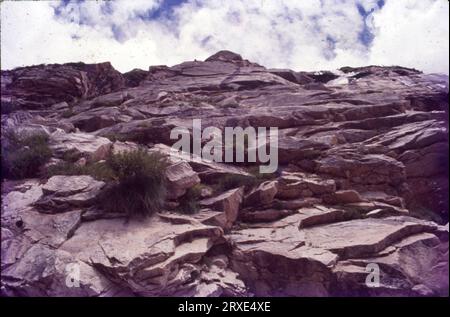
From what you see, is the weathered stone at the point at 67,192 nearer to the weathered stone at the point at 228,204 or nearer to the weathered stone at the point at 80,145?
the weathered stone at the point at 80,145

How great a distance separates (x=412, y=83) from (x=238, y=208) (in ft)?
52.5

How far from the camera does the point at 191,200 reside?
34.9ft

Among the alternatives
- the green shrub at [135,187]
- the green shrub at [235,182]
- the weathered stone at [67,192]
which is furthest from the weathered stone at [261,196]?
the weathered stone at [67,192]

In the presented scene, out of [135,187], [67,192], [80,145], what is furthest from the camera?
[80,145]

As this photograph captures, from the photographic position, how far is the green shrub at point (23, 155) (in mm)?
10945

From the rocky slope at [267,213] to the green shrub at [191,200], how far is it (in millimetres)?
156

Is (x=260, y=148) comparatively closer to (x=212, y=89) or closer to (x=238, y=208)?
(x=238, y=208)

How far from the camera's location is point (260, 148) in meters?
13.9

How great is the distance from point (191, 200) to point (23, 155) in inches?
187

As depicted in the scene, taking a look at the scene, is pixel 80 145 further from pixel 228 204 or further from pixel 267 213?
pixel 267 213

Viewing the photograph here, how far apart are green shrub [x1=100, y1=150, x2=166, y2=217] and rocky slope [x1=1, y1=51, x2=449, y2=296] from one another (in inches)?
12.0

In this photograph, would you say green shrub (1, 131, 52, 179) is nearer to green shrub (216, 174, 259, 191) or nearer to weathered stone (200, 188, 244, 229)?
weathered stone (200, 188, 244, 229)

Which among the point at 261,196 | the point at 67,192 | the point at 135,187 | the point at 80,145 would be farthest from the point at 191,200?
the point at 80,145
